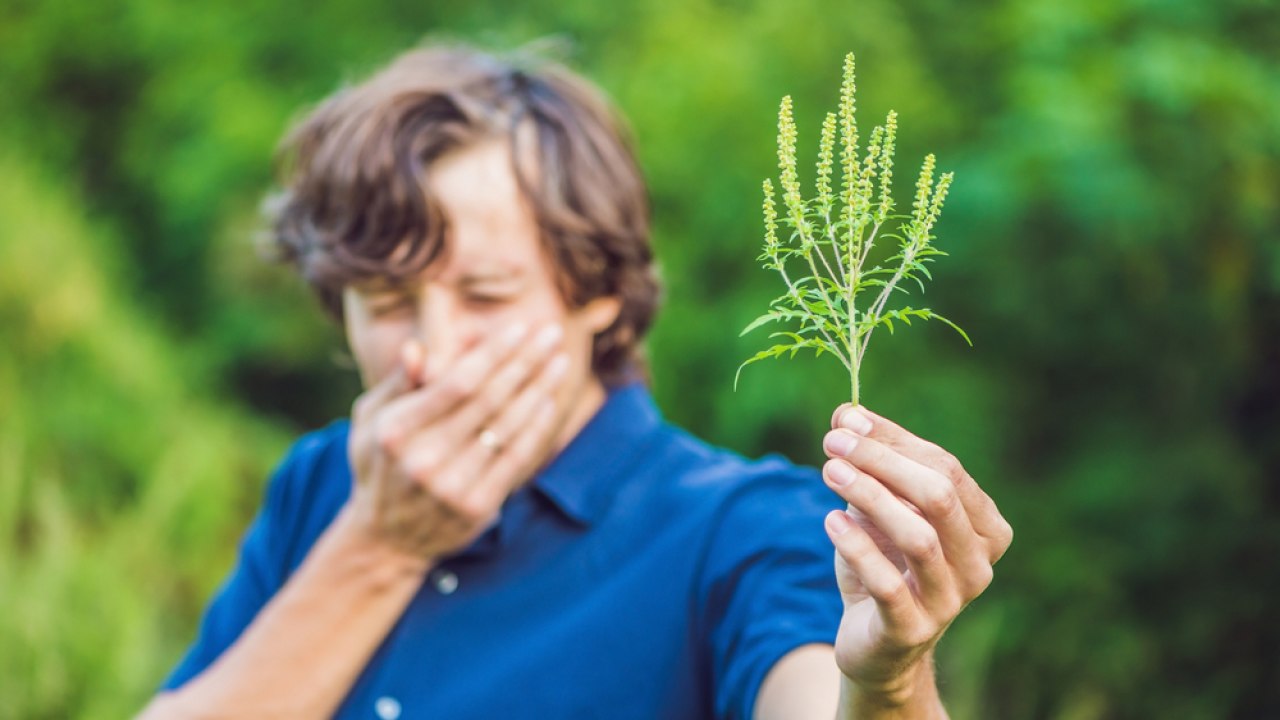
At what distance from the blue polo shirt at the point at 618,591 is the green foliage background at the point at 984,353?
1355 mm

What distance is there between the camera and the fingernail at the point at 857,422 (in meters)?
0.95

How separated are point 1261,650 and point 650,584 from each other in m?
2.51

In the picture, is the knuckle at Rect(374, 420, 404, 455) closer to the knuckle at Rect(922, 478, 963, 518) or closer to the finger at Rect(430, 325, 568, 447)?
the finger at Rect(430, 325, 568, 447)

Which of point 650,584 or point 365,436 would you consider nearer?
point 650,584

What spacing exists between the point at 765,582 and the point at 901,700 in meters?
0.50

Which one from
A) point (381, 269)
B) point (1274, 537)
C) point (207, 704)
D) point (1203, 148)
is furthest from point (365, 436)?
point (1274, 537)

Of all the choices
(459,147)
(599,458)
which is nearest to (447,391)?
(599,458)

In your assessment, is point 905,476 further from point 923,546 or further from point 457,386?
point 457,386

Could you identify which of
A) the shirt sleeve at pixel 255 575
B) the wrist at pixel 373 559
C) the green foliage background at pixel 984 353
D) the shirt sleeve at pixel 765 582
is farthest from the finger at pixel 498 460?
the green foliage background at pixel 984 353

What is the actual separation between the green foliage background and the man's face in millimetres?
1112

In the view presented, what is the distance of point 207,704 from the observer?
190cm

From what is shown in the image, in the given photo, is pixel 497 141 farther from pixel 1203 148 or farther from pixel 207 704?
pixel 1203 148

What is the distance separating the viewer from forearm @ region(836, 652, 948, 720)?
42.4 inches

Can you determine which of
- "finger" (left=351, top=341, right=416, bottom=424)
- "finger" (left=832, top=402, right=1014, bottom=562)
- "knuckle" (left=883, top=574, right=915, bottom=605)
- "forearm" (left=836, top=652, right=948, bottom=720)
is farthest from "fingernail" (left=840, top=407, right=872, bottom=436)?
"finger" (left=351, top=341, right=416, bottom=424)
